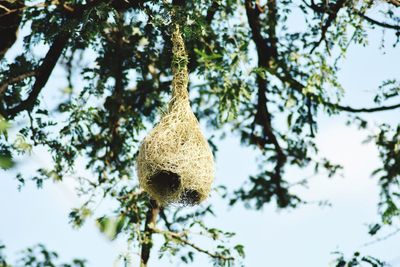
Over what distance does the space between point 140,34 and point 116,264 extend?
1872 millimetres

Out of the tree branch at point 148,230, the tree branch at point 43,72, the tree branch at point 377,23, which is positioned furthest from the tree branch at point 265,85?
the tree branch at point 43,72

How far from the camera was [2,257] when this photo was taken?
3328 millimetres

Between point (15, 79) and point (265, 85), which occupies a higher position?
point (265, 85)

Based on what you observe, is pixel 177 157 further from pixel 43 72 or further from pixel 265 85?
Result: pixel 265 85

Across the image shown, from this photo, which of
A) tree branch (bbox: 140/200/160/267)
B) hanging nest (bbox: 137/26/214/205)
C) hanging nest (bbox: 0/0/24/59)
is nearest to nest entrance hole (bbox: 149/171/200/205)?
hanging nest (bbox: 137/26/214/205)

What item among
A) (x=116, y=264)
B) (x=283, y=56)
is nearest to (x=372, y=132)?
(x=283, y=56)

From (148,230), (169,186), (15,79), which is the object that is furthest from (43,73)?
(169,186)

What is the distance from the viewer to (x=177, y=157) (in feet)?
9.05

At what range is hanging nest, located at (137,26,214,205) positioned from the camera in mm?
2764

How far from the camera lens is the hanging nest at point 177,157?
2764mm

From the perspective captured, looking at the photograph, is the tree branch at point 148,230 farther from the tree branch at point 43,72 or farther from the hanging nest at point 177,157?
the hanging nest at point 177,157

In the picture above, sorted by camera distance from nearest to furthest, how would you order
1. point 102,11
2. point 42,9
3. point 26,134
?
point 102,11, point 42,9, point 26,134

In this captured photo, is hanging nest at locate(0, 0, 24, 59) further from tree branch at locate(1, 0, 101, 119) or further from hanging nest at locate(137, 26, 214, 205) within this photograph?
hanging nest at locate(137, 26, 214, 205)

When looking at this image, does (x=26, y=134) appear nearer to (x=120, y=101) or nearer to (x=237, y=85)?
(x=120, y=101)
